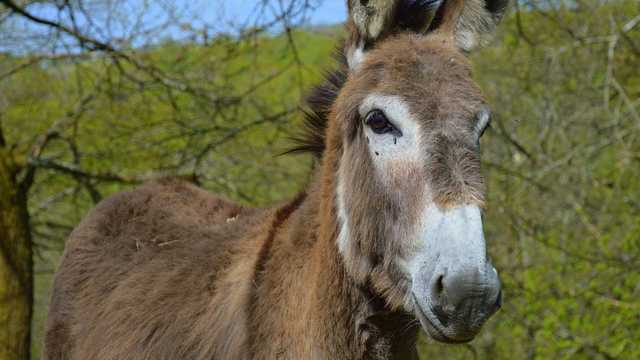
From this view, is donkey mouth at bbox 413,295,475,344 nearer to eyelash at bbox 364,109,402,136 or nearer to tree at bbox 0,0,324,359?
eyelash at bbox 364,109,402,136

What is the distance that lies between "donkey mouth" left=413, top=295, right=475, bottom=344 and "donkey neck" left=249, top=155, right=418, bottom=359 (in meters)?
0.35

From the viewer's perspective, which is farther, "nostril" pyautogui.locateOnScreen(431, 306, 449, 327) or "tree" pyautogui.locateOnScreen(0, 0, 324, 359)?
"tree" pyautogui.locateOnScreen(0, 0, 324, 359)

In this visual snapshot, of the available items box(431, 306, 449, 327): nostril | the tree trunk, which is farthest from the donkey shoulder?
box(431, 306, 449, 327): nostril

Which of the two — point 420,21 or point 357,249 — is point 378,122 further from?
point 420,21

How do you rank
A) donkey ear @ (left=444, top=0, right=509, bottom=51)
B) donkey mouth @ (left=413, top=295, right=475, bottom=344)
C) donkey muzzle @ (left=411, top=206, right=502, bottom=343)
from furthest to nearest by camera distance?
donkey ear @ (left=444, top=0, right=509, bottom=51), donkey mouth @ (left=413, top=295, right=475, bottom=344), donkey muzzle @ (left=411, top=206, right=502, bottom=343)

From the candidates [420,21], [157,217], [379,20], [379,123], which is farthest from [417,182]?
[157,217]

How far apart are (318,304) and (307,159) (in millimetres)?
5933

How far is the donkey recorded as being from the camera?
9.02 feet

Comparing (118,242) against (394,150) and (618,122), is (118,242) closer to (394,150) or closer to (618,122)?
(394,150)

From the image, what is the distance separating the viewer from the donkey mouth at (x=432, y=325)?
8.95 feet

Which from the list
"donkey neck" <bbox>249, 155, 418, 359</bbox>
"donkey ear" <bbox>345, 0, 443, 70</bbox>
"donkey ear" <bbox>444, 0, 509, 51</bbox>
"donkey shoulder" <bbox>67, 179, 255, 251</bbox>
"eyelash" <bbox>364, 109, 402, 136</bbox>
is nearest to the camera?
"eyelash" <bbox>364, 109, 402, 136</bbox>

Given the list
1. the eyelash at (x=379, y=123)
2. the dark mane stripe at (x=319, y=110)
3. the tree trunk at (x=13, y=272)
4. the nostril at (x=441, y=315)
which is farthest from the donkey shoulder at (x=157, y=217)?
the nostril at (x=441, y=315)

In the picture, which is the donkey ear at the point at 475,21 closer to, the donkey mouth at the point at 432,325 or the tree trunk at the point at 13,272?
the donkey mouth at the point at 432,325

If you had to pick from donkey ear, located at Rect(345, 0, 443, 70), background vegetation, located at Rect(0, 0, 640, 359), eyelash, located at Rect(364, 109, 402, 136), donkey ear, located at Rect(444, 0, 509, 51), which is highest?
donkey ear, located at Rect(345, 0, 443, 70)
